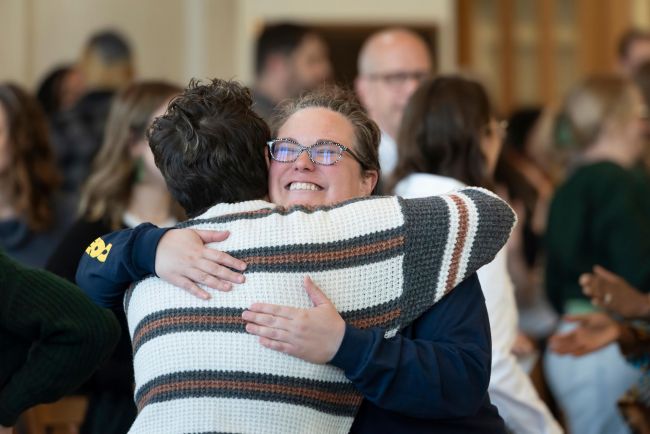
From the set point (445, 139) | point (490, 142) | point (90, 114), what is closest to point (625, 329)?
point (490, 142)

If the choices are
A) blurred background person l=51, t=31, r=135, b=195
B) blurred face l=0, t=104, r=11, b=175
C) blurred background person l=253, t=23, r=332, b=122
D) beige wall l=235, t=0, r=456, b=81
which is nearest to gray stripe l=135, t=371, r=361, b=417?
blurred face l=0, t=104, r=11, b=175

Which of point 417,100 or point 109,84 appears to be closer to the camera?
point 417,100

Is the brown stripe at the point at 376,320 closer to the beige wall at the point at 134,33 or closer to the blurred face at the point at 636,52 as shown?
the blurred face at the point at 636,52

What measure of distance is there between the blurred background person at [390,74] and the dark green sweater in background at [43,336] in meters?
2.25

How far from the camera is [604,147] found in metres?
4.43

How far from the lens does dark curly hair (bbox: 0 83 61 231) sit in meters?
4.20

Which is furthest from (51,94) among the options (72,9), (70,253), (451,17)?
(70,253)

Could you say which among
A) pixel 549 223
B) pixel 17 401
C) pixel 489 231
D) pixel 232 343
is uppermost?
pixel 489 231

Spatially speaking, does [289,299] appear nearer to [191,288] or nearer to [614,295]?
[191,288]

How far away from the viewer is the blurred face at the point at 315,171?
2.32 metres

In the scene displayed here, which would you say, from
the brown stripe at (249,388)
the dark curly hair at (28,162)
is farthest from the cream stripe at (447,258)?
the dark curly hair at (28,162)

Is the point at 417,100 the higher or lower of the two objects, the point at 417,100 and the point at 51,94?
the higher

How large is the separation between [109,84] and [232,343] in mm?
3778

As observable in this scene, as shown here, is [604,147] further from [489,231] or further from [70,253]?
[489,231]
